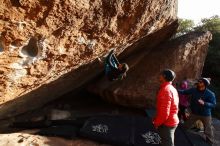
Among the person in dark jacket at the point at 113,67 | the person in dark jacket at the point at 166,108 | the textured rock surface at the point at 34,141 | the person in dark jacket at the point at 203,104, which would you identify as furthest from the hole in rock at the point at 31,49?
the person in dark jacket at the point at 203,104

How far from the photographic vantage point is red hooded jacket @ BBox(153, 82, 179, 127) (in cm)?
561

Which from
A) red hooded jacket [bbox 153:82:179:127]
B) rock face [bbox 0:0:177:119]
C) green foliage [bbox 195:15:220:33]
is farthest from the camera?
green foliage [bbox 195:15:220:33]

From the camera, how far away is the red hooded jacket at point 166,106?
561 cm

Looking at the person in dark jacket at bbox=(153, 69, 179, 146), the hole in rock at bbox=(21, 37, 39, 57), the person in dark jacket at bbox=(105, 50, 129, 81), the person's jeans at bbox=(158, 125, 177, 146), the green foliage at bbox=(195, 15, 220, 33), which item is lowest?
the person's jeans at bbox=(158, 125, 177, 146)

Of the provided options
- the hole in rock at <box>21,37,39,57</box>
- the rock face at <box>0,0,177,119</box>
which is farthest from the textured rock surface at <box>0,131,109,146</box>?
the hole in rock at <box>21,37,39,57</box>

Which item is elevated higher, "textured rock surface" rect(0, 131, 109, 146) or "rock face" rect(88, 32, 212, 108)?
"rock face" rect(88, 32, 212, 108)

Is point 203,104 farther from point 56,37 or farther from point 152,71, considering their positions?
point 56,37

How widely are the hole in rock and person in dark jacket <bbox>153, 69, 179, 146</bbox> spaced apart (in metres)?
2.47

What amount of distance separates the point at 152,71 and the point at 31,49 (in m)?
5.14

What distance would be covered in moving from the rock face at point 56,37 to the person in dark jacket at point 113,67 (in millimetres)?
315

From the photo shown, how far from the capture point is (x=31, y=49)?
19.5ft

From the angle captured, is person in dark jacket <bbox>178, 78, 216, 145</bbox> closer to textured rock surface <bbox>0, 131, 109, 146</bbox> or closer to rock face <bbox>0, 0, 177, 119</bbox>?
rock face <bbox>0, 0, 177, 119</bbox>

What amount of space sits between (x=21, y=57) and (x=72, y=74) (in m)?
2.47

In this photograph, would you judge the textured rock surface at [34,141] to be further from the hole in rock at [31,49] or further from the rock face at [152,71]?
the rock face at [152,71]
